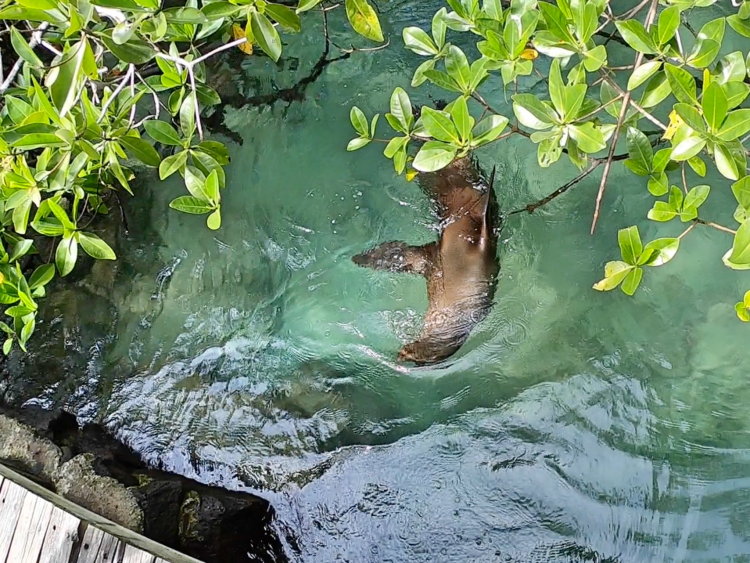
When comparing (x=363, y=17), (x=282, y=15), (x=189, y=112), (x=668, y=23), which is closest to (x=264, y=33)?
(x=282, y=15)

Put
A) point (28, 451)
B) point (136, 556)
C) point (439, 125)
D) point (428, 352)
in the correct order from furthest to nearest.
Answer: point (428, 352) < point (28, 451) < point (136, 556) < point (439, 125)

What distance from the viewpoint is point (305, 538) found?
3105 millimetres

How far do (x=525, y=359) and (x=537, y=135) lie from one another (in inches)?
66.1

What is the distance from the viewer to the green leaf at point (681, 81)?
158 centimetres

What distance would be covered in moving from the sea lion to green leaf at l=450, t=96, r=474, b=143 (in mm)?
1380

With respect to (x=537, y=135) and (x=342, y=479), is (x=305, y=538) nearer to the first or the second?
(x=342, y=479)

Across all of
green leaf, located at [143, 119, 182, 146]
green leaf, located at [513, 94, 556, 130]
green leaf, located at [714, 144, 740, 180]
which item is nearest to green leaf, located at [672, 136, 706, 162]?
green leaf, located at [714, 144, 740, 180]

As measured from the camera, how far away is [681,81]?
1.59m

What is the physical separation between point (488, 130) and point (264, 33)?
78cm

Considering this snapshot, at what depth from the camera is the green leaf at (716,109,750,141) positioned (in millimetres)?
1572

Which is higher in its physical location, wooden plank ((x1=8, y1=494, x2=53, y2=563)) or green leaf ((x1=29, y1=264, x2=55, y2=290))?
green leaf ((x1=29, y1=264, x2=55, y2=290))

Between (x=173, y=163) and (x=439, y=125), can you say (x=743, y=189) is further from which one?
(x=173, y=163)

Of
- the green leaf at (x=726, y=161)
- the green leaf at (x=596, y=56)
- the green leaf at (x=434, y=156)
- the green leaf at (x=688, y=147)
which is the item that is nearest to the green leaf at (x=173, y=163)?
the green leaf at (x=434, y=156)

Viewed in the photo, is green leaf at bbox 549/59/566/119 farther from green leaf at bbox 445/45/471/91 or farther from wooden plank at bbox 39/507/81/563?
wooden plank at bbox 39/507/81/563
